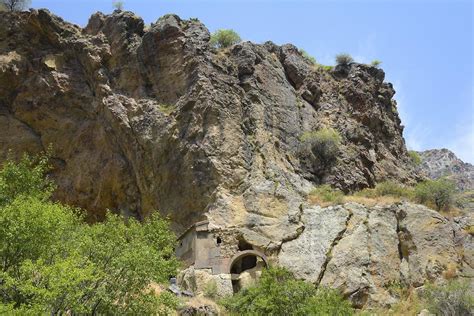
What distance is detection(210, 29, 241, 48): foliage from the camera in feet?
141

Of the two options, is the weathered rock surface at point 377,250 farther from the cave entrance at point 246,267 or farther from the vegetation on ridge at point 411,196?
the vegetation on ridge at point 411,196

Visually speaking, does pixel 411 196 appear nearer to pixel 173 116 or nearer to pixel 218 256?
pixel 218 256

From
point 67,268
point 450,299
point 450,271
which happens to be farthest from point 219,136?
point 67,268

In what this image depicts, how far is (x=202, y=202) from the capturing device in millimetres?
32375

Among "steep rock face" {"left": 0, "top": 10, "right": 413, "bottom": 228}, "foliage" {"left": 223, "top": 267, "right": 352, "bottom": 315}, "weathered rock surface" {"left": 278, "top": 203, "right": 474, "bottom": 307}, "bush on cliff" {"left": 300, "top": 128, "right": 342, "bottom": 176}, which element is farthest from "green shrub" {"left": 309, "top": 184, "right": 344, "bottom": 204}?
"foliage" {"left": 223, "top": 267, "right": 352, "bottom": 315}

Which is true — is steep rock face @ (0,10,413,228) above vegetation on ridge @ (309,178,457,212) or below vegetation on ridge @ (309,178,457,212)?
above

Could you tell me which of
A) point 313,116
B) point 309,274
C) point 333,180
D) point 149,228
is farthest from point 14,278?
point 313,116

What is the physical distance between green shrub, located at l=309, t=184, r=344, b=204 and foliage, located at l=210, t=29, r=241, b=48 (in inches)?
535

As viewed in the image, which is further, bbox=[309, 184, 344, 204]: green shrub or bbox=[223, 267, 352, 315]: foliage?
bbox=[309, 184, 344, 204]: green shrub

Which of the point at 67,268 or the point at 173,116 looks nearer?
the point at 67,268

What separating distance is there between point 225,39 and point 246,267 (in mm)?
19180

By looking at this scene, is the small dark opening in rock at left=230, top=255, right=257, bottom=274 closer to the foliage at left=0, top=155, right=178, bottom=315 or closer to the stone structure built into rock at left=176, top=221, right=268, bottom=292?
the stone structure built into rock at left=176, top=221, right=268, bottom=292

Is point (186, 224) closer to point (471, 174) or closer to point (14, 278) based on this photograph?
point (14, 278)

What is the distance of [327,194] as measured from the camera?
33.7 meters
